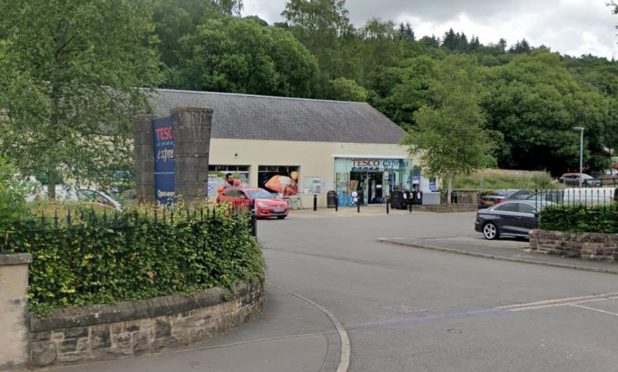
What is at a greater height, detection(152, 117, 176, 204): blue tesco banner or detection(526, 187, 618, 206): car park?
detection(152, 117, 176, 204): blue tesco banner

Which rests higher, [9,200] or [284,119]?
[284,119]

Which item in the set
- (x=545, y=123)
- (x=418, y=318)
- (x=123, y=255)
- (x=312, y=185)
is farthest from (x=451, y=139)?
(x=545, y=123)

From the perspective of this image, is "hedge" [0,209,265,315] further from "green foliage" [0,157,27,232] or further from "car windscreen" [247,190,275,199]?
"car windscreen" [247,190,275,199]

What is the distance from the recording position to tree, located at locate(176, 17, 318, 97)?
55250mm

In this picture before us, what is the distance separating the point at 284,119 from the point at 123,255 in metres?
37.0

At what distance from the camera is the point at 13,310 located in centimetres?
593

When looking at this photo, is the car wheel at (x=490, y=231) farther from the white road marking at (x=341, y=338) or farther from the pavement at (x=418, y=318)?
the white road marking at (x=341, y=338)

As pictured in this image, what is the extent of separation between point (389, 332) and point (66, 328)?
12.8 feet

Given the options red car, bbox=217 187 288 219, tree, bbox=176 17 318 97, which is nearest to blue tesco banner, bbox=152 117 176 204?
red car, bbox=217 187 288 219

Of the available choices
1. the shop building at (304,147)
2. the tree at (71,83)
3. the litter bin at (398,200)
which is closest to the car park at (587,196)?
the tree at (71,83)

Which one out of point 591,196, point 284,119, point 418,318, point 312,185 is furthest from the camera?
point 284,119

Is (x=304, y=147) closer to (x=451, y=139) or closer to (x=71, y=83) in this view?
(x=451, y=139)

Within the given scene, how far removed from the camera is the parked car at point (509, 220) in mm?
20953

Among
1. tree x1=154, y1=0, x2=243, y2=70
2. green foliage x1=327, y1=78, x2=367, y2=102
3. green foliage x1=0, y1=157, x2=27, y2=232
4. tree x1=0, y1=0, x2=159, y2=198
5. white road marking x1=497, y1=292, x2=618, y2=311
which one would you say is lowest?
white road marking x1=497, y1=292, x2=618, y2=311
